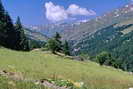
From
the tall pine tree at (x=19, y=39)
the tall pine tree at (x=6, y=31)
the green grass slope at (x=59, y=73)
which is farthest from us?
the tall pine tree at (x=19, y=39)

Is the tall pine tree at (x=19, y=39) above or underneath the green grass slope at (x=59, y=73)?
above

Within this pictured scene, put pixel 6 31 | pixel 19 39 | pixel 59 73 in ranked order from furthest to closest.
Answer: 1. pixel 19 39
2. pixel 6 31
3. pixel 59 73

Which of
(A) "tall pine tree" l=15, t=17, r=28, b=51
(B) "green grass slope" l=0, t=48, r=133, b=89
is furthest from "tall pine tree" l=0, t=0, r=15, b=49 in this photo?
(B) "green grass slope" l=0, t=48, r=133, b=89

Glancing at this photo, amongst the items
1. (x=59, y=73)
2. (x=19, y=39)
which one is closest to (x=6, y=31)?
(x=19, y=39)

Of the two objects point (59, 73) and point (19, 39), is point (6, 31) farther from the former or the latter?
point (59, 73)

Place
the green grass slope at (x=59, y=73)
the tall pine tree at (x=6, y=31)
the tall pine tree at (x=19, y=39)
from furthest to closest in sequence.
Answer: the tall pine tree at (x=19, y=39) → the tall pine tree at (x=6, y=31) → the green grass slope at (x=59, y=73)

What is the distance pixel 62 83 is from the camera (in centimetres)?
1407

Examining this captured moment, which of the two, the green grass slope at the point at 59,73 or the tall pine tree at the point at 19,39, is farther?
the tall pine tree at the point at 19,39

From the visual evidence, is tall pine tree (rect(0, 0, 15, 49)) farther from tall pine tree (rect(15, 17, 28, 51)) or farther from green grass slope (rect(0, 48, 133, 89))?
green grass slope (rect(0, 48, 133, 89))

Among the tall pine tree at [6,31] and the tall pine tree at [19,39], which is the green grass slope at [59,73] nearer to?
the tall pine tree at [6,31]

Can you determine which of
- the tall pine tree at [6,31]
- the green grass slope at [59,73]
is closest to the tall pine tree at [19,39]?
the tall pine tree at [6,31]

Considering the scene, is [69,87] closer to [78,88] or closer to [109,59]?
[78,88]

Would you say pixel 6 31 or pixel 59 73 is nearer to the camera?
pixel 59 73

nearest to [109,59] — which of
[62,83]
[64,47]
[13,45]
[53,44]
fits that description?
[64,47]
